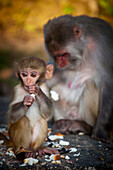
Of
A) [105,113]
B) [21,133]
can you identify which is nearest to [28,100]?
[21,133]

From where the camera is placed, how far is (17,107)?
111 inches

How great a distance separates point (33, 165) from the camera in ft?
9.41

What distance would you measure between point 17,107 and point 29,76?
1.21 feet

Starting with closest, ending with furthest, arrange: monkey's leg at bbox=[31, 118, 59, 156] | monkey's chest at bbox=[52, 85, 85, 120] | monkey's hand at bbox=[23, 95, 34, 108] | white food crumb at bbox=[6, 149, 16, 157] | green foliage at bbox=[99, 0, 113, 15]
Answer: monkey's hand at bbox=[23, 95, 34, 108], monkey's leg at bbox=[31, 118, 59, 156], white food crumb at bbox=[6, 149, 16, 157], monkey's chest at bbox=[52, 85, 85, 120], green foliage at bbox=[99, 0, 113, 15]

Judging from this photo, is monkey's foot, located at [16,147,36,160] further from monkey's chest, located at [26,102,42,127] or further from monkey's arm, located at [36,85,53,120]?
monkey's arm, located at [36,85,53,120]

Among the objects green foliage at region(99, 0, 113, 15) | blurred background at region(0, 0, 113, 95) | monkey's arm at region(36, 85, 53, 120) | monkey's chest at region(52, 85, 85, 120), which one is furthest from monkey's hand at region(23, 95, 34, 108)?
green foliage at region(99, 0, 113, 15)

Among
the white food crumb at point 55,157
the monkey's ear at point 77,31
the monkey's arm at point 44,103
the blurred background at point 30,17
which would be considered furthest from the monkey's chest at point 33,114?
the blurred background at point 30,17

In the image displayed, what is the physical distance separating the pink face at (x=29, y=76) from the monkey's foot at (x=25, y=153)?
0.76 m

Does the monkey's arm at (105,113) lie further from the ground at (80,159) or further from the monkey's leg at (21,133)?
the monkey's leg at (21,133)

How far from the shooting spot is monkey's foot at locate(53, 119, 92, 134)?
14.4ft

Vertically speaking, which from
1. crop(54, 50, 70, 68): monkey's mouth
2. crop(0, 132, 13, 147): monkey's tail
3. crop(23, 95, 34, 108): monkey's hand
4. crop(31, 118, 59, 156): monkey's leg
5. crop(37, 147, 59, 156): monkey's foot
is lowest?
crop(37, 147, 59, 156): monkey's foot

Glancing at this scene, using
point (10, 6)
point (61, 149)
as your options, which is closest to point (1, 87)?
point (10, 6)

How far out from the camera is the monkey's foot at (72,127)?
14.4 feet

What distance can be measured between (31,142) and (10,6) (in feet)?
30.1
